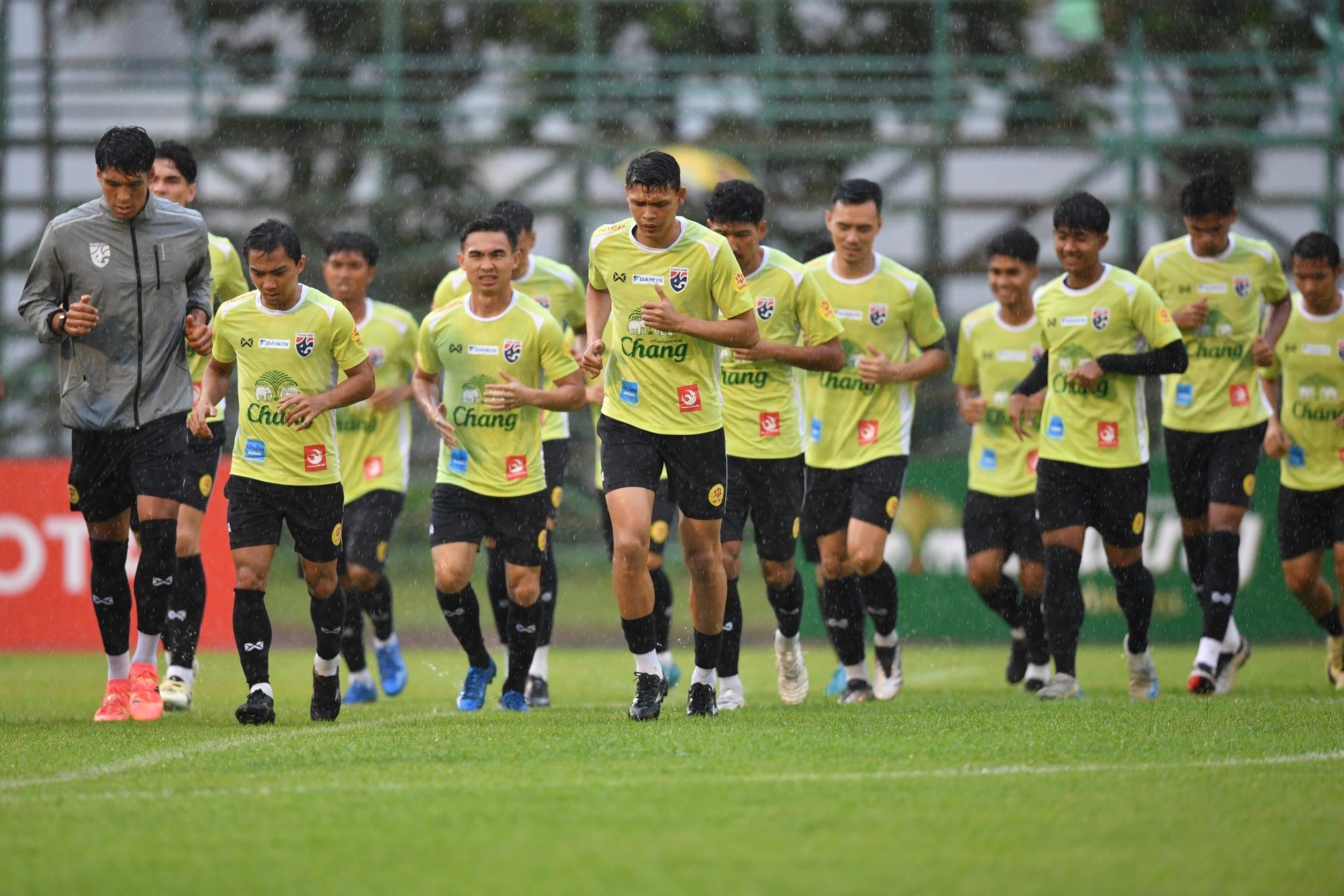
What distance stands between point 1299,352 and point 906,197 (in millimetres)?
10581

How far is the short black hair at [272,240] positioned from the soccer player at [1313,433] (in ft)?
20.0

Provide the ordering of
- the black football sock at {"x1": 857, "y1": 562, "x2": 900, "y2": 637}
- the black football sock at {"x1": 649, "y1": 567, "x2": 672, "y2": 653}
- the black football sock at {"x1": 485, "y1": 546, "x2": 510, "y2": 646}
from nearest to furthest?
the black football sock at {"x1": 649, "y1": 567, "x2": 672, "y2": 653}, the black football sock at {"x1": 857, "y1": 562, "x2": 900, "y2": 637}, the black football sock at {"x1": 485, "y1": 546, "x2": 510, "y2": 646}

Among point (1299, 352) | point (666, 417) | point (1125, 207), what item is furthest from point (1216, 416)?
point (1125, 207)

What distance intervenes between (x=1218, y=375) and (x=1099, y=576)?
4549mm

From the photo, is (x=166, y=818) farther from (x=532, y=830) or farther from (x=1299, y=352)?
(x=1299, y=352)

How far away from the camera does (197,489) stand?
390 inches

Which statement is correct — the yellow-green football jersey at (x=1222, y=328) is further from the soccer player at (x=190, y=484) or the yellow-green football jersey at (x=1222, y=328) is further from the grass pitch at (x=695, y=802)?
the soccer player at (x=190, y=484)

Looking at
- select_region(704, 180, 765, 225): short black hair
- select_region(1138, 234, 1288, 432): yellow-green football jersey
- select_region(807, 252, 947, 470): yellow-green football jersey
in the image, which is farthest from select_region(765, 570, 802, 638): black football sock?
select_region(1138, 234, 1288, 432): yellow-green football jersey

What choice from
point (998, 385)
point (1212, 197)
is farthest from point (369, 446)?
point (1212, 197)

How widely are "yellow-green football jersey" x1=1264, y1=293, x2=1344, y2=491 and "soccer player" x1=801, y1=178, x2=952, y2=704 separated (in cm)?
239

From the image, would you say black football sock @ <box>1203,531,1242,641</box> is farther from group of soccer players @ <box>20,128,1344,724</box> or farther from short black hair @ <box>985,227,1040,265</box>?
short black hair @ <box>985,227,1040,265</box>

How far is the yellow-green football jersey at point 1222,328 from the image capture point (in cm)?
1094

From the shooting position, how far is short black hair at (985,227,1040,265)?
11.2 meters

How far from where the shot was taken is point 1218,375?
11.0m
